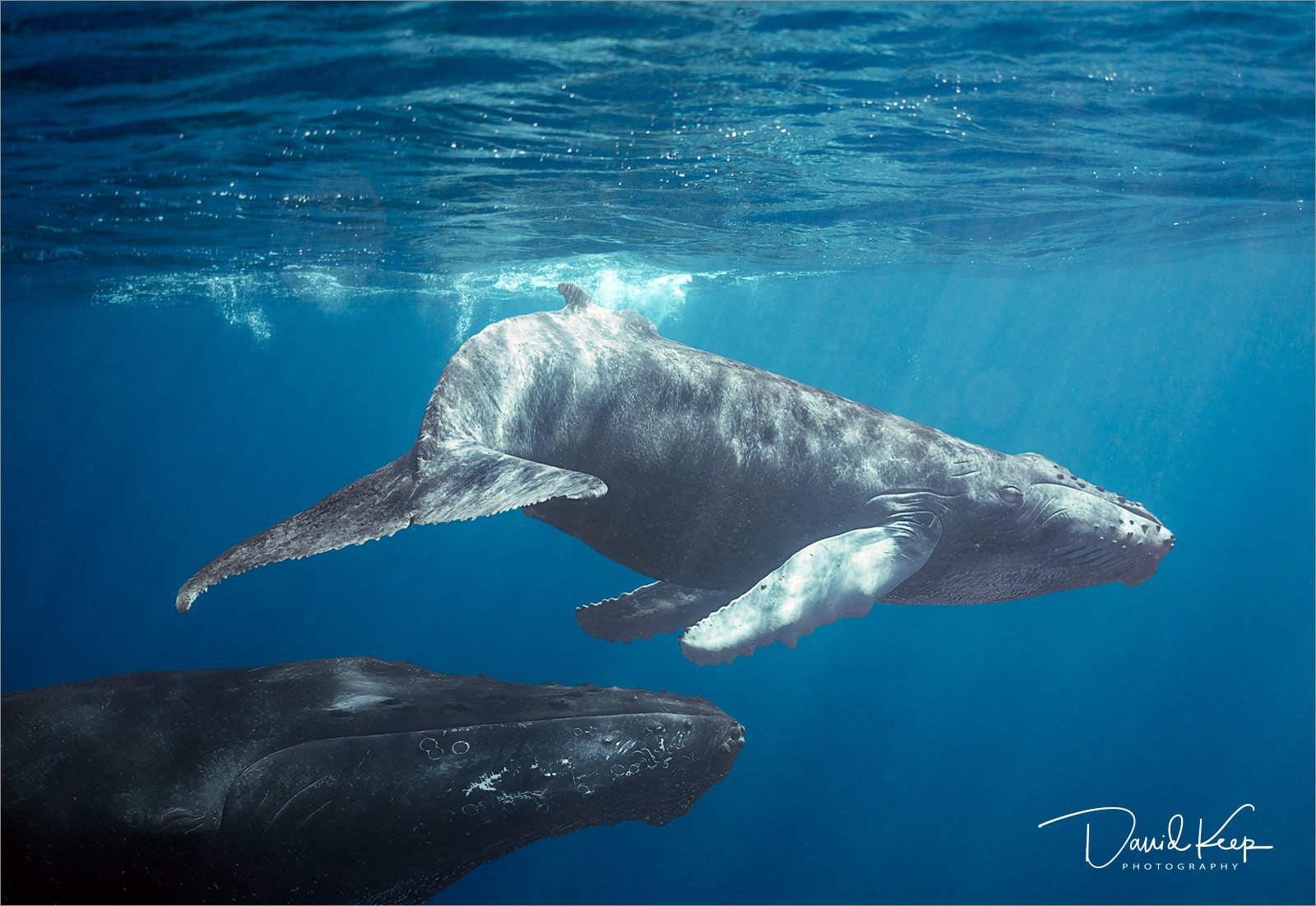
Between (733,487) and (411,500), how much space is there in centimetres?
235

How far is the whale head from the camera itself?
5906 millimetres

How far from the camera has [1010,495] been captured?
5.88 m

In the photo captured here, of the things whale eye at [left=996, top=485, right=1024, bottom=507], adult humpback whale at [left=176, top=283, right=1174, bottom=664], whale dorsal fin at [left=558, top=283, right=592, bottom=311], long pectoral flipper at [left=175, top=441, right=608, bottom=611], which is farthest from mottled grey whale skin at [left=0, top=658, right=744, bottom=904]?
whale dorsal fin at [left=558, top=283, right=592, bottom=311]

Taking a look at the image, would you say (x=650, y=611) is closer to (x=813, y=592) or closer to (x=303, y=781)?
(x=813, y=592)

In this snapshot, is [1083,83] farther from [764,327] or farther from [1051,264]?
Result: [764,327]

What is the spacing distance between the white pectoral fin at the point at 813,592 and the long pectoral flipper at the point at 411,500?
1.14 metres

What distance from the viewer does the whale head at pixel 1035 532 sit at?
5906 millimetres

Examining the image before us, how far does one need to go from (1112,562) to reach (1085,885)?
3436cm

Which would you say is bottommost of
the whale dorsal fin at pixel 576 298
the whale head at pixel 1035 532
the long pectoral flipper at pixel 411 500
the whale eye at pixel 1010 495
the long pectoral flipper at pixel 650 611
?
the long pectoral flipper at pixel 650 611

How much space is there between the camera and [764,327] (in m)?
67.8

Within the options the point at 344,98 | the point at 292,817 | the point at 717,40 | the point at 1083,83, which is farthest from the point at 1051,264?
the point at 292,817

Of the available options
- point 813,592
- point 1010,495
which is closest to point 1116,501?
point 1010,495

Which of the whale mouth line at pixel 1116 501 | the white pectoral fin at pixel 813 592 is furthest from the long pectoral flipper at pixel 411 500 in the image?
the whale mouth line at pixel 1116 501

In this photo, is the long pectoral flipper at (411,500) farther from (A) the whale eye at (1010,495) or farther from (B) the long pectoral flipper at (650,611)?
(A) the whale eye at (1010,495)
